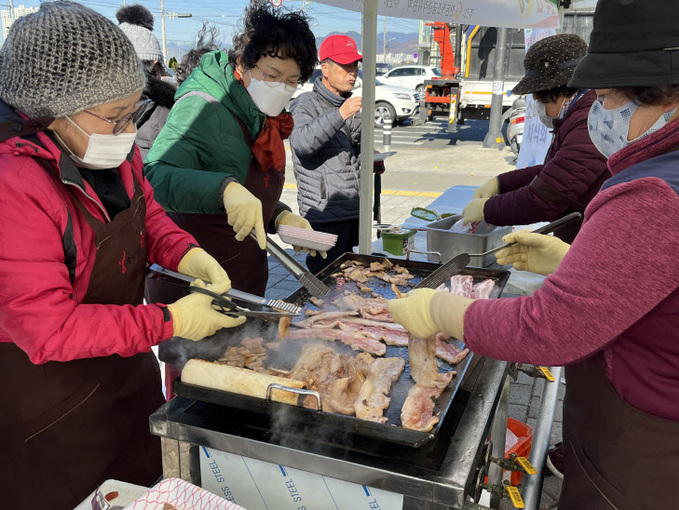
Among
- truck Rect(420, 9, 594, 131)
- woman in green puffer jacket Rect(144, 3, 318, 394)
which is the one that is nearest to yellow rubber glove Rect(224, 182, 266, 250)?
woman in green puffer jacket Rect(144, 3, 318, 394)

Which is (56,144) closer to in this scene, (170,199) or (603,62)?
(170,199)

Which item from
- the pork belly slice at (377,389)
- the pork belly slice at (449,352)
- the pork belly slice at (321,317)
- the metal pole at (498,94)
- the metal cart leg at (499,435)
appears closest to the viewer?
the pork belly slice at (377,389)

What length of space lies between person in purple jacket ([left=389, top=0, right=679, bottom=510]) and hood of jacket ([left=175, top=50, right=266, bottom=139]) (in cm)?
172

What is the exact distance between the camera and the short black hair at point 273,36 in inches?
113

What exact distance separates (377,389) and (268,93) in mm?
1801

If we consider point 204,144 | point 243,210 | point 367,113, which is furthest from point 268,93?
point 367,113

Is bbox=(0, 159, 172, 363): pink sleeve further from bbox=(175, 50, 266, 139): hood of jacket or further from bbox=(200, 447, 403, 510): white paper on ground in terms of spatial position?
bbox=(175, 50, 266, 139): hood of jacket

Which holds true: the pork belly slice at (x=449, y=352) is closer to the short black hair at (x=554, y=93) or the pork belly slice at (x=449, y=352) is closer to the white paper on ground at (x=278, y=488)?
the white paper on ground at (x=278, y=488)

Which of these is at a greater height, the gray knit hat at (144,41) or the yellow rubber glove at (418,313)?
the gray knit hat at (144,41)

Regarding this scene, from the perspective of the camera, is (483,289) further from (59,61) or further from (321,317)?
(59,61)

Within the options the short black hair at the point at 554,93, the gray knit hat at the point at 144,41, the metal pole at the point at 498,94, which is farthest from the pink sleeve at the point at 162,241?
the metal pole at the point at 498,94

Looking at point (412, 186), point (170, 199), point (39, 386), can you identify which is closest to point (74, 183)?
point (39, 386)

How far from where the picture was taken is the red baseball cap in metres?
4.49

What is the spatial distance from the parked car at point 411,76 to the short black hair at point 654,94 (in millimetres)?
21904
